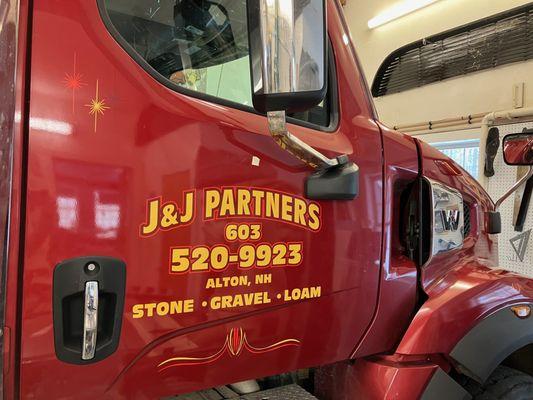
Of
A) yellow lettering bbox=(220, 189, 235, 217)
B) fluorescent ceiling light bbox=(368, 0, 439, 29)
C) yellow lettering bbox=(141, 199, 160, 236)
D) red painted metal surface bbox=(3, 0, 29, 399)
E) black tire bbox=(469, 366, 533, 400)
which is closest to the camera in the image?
red painted metal surface bbox=(3, 0, 29, 399)

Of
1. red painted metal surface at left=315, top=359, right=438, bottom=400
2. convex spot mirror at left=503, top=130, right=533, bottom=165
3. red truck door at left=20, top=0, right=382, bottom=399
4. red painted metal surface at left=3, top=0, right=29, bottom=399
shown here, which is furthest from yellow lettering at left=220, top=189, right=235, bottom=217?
convex spot mirror at left=503, top=130, right=533, bottom=165

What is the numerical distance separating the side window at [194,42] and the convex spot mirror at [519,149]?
46.3 inches

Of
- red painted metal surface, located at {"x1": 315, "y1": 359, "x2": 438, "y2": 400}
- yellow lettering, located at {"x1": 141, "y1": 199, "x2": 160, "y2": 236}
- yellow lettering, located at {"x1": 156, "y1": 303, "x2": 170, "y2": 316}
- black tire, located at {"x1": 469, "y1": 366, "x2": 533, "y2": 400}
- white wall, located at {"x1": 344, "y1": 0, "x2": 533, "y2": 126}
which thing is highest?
white wall, located at {"x1": 344, "y1": 0, "x2": 533, "y2": 126}

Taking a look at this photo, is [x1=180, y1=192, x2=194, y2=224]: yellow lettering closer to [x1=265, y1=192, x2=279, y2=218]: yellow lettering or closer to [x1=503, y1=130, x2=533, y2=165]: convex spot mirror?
[x1=265, y1=192, x2=279, y2=218]: yellow lettering

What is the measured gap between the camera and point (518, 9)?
148 inches

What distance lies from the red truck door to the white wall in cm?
321

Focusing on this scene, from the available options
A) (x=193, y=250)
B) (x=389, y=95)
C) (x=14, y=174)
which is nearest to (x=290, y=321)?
(x=193, y=250)

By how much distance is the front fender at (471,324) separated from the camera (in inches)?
56.1

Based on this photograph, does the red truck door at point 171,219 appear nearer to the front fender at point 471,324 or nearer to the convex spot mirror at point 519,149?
the front fender at point 471,324

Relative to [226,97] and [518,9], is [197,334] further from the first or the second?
[518,9]

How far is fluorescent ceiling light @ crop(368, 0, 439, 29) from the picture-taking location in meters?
4.67

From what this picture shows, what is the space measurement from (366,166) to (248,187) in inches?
16.8

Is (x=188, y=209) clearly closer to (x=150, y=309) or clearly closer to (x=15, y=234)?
(x=150, y=309)

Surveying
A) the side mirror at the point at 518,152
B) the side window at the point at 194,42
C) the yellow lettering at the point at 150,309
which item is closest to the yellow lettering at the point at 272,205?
the side window at the point at 194,42
